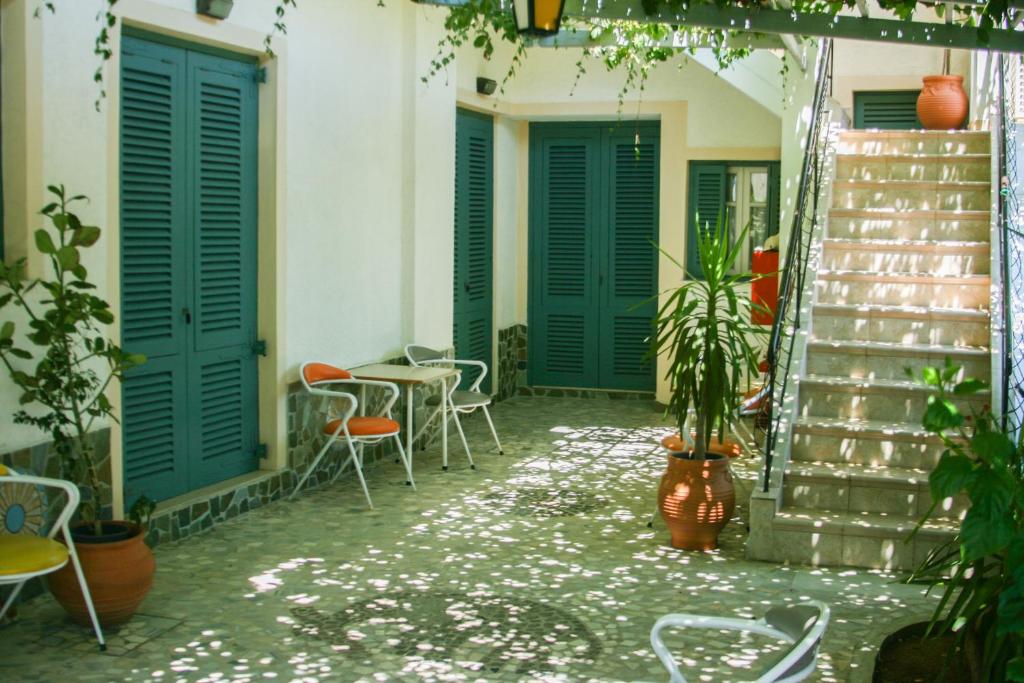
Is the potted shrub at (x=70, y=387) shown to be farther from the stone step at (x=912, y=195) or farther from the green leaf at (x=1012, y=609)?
the stone step at (x=912, y=195)

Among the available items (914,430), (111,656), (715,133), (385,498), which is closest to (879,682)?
(914,430)

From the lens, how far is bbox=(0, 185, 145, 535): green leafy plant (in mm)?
4949

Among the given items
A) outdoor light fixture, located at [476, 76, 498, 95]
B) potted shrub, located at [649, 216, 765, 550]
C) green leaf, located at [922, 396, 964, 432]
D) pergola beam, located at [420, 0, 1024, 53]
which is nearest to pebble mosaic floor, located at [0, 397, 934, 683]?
potted shrub, located at [649, 216, 765, 550]

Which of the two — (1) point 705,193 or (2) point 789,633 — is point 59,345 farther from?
(1) point 705,193

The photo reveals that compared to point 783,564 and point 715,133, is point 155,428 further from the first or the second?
point 715,133

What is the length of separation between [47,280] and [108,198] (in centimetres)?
63

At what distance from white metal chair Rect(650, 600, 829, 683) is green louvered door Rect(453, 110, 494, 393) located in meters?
6.86

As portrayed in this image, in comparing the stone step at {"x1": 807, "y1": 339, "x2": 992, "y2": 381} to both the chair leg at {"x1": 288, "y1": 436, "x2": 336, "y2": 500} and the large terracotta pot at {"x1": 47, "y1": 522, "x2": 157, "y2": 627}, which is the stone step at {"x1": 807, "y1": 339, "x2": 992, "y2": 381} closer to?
the chair leg at {"x1": 288, "y1": 436, "x2": 336, "y2": 500}

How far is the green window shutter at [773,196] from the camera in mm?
10836

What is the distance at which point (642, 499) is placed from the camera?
24.8ft

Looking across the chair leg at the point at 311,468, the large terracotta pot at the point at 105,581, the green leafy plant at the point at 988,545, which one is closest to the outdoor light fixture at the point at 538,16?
the green leafy plant at the point at 988,545

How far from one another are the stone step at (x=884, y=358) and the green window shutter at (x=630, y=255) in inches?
157

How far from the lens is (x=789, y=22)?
18.1 feet

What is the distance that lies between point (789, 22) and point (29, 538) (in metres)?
3.99
